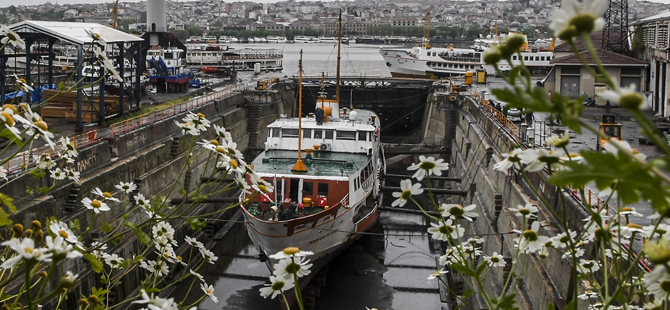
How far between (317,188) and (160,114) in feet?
41.9

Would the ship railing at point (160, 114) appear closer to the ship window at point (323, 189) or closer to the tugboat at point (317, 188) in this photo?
the tugboat at point (317, 188)

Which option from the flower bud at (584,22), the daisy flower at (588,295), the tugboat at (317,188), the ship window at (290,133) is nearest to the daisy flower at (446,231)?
the daisy flower at (588,295)

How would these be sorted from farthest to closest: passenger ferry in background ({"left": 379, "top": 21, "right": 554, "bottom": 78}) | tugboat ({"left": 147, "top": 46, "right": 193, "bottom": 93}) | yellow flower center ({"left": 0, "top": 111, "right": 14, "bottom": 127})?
passenger ferry in background ({"left": 379, "top": 21, "right": 554, "bottom": 78}) < tugboat ({"left": 147, "top": 46, "right": 193, "bottom": 93}) < yellow flower center ({"left": 0, "top": 111, "right": 14, "bottom": 127})

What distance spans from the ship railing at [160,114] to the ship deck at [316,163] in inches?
225

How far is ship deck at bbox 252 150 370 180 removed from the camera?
24.5 m

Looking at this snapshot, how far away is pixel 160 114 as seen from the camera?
33156mm

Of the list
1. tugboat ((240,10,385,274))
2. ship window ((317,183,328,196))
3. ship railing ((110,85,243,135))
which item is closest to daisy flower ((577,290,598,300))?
tugboat ((240,10,385,274))

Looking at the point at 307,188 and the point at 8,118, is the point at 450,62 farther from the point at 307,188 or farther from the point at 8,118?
the point at 8,118

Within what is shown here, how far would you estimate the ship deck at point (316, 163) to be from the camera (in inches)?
966

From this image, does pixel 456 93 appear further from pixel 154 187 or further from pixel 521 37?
pixel 521 37

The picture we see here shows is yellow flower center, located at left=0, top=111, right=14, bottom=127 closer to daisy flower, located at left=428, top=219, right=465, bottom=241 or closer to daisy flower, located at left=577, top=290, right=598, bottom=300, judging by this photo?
daisy flower, located at left=428, top=219, right=465, bottom=241

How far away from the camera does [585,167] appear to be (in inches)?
98.5

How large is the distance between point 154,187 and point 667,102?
22.5m

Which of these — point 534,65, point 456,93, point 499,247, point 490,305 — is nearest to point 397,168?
point 456,93
